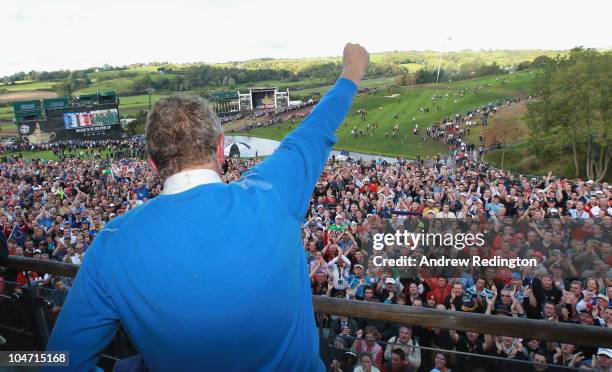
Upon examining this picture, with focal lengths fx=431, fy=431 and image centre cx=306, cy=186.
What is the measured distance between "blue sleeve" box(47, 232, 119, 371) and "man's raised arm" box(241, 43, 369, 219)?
0.41 m

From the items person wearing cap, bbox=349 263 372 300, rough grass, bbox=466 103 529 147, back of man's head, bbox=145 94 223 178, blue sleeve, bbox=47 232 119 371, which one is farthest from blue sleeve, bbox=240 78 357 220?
rough grass, bbox=466 103 529 147

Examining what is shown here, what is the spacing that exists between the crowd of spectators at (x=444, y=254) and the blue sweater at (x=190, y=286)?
3.21ft

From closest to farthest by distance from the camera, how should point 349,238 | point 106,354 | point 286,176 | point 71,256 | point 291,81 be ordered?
point 286,176 → point 106,354 → point 71,256 → point 349,238 → point 291,81

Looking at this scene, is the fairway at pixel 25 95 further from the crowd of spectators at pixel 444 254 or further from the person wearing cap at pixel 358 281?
the person wearing cap at pixel 358 281

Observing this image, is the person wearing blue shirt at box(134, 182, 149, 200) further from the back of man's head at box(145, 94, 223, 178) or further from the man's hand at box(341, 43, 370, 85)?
the back of man's head at box(145, 94, 223, 178)

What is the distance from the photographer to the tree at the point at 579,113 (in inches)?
1232

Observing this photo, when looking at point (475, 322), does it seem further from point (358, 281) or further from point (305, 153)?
point (358, 281)

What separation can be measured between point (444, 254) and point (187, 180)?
7073 millimetres

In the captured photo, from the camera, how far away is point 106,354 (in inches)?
91.9

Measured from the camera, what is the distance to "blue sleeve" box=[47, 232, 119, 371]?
96cm

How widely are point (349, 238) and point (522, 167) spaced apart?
32058mm

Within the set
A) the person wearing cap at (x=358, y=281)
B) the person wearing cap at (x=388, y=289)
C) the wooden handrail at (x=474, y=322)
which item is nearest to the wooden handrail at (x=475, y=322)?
the wooden handrail at (x=474, y=322)

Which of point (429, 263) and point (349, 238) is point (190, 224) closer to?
point (429, 263)

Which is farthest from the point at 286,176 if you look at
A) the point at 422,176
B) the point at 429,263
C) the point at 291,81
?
the point at 291,81
